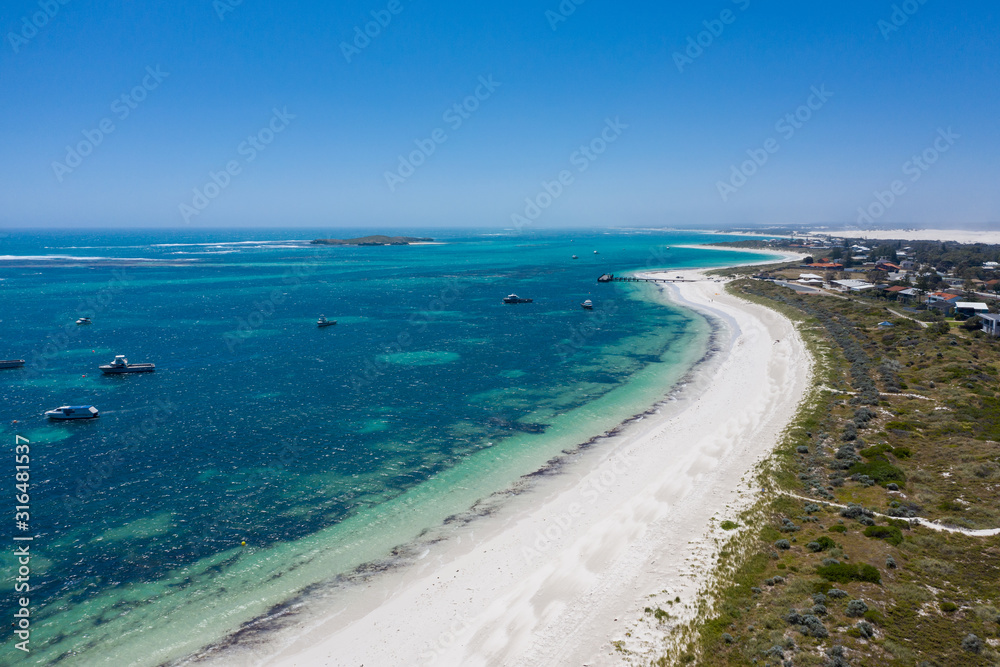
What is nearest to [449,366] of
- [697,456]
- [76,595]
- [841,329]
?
[697,456]

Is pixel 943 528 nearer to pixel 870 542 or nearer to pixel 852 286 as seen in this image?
pixel 870 542

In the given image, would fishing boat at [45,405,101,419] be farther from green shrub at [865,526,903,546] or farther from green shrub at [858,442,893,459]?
green shrub at [858,442,893,459]

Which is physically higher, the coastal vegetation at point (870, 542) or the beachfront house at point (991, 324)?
the beachfront house at point (991, 324)

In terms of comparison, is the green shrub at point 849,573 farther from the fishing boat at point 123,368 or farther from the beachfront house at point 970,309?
the beachfront house at point 970,309

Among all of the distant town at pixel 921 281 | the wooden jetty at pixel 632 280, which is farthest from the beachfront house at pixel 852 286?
the wooden jetty at pixel 632 280

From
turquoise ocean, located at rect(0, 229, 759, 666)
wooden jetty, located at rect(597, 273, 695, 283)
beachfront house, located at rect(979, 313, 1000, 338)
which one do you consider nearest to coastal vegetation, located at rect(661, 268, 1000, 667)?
turquoise ocean, located at rect(0, 229, 759, 666)

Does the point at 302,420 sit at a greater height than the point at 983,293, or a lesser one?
lesser

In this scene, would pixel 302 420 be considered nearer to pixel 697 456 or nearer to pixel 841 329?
pixel 697 456

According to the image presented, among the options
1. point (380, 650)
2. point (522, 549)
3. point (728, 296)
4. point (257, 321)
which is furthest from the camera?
point (728, 296)
